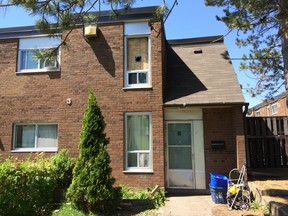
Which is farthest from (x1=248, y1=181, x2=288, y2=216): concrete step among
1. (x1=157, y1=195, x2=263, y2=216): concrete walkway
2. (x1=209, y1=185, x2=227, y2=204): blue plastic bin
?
(x1=209, y1=185, x2=227, y2=204): blue plastic bin

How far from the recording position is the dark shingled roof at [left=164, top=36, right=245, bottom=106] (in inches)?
416

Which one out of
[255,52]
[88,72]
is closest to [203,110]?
[255,52]

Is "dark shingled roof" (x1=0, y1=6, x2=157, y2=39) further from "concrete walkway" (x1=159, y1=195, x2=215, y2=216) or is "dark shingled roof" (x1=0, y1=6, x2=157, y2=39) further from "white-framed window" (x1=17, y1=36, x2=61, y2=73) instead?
"concrete walkway" (x1=159, y1=195, x2=215, y2=216)

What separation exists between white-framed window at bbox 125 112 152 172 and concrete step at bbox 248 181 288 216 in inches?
140

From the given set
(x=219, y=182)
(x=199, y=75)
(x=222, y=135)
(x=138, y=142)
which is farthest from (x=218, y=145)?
(x=199, y=75)

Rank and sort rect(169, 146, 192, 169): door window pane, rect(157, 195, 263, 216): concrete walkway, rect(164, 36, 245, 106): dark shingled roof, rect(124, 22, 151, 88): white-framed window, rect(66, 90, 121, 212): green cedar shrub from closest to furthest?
rect(157, 195, 263, 216): concrete walkway < rect(66, 90, 121, 212): green cedar shrub < rect(164, 36, 245, 106): dark shingled roof < rect(169, 146, 192, 169): door window pane < rect(124, 22, 151, 88): white-framed window

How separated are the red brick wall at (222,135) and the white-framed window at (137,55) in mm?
2640

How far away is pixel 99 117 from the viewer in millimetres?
8727

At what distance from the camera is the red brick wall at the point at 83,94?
10.6 metres

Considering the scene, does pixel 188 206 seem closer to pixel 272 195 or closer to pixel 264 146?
pixel 272 195

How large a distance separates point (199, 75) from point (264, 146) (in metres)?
4.46

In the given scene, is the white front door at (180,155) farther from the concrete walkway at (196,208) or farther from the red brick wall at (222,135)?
the concrete walkway at (196,208)

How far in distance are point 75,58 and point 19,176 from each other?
17.4 ft

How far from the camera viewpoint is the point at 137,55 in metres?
11.1
